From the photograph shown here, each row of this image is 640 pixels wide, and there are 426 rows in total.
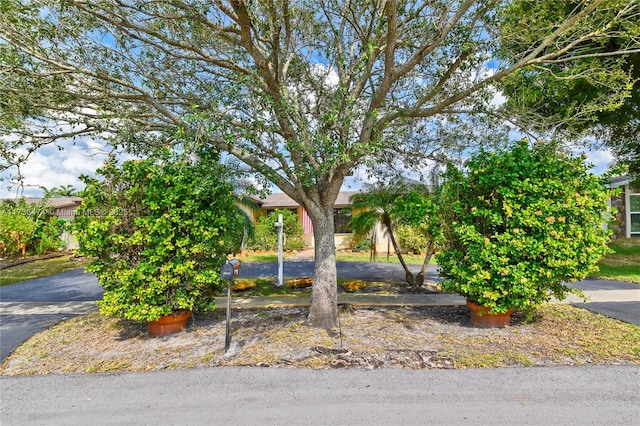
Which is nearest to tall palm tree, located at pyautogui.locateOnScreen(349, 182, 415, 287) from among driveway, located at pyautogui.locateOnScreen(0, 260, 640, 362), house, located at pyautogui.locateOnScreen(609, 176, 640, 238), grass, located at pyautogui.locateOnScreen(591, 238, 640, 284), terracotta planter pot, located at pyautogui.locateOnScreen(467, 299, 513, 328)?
driveway, located at pyautogui.locateOnScreen(0, 260, 640, 362)

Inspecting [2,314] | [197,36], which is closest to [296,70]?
[197,36]

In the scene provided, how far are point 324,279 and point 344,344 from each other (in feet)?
3.95

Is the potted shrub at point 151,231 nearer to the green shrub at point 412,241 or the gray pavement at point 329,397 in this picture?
the gray pavement at point 329,397

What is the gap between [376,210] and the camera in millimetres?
9258

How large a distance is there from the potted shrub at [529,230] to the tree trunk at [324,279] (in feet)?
6.53

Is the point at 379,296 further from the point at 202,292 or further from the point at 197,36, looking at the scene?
the point at 197,36

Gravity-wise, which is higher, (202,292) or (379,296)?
(202,292)

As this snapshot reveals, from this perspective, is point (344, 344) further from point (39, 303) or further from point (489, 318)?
point (39, 303)

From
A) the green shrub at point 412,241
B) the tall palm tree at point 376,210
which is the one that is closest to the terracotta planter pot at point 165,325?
the tall palm tree at point 376,210

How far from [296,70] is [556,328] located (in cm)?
671

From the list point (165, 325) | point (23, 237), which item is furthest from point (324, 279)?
point (23, 237)

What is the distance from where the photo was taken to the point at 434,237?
5.86m

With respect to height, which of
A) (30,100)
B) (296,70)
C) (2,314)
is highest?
(296,70)

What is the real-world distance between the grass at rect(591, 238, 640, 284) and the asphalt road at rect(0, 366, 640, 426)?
8.34 meters
